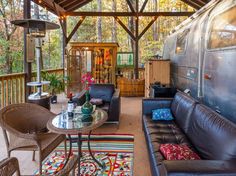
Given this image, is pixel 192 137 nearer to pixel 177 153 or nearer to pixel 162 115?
pixel 177 153

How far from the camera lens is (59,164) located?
3.14m

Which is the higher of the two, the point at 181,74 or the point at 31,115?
the point at 181,74

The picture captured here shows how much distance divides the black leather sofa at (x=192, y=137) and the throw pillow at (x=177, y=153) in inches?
2.5

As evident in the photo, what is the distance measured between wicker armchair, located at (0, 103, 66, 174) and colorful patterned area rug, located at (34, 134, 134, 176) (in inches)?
17.1

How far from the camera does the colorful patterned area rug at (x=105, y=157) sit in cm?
296

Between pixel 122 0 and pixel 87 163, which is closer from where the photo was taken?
pixel 87 163

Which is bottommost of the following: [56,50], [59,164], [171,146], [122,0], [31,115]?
[59,164]

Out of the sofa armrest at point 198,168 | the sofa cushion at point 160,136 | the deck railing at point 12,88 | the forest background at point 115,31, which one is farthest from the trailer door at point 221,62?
the forest background at point 115,31

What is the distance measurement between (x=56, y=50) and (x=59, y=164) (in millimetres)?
12111

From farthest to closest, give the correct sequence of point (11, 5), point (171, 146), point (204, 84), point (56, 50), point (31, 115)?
1. point (56, 50)
2. point (11, 5)
3. point (204, 84)
4. point (31, 115)
5. point (171, 146)

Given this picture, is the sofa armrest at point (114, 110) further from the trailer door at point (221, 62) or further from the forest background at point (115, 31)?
the forest background at point (115, 31)

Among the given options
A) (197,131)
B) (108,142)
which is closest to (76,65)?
(108,142)

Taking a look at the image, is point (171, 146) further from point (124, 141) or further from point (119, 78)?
point (119, 78)

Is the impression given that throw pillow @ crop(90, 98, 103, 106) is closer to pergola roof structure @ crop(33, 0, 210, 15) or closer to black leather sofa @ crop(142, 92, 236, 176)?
black leather sofa @ crop(142, 92, 236, 176)
